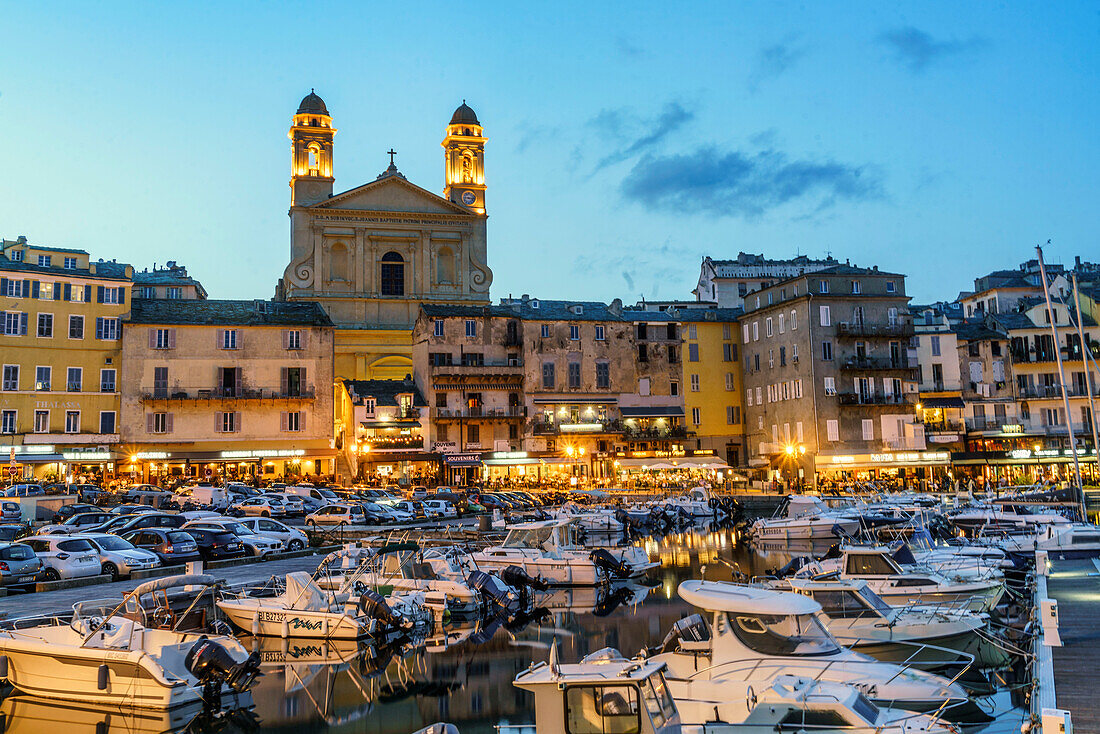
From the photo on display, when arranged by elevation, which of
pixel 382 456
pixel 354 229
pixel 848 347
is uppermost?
pixel 354 229

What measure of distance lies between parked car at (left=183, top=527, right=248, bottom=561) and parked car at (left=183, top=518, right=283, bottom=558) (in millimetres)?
216

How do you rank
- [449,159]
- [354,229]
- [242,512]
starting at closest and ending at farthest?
1. [242,512]
2. [354,229]
3. [449,159]

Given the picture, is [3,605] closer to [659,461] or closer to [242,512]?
[242,512]

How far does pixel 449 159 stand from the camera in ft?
313

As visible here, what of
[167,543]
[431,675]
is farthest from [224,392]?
[431,675]

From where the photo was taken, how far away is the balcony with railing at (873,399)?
68.8 meters

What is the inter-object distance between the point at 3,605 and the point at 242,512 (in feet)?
67.2

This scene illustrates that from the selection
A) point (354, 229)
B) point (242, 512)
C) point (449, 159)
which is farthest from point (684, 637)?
point (449, 159)

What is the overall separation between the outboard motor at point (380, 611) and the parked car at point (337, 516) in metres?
20.8

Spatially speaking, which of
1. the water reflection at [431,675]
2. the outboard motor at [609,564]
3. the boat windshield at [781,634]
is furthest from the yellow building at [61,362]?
the boat windshield at [781,634]

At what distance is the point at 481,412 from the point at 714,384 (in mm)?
21005

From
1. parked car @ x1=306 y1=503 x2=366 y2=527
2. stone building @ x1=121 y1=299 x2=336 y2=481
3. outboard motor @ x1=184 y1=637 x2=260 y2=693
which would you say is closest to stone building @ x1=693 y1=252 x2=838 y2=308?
stone building @ x1=121 y1=299 x2=336 y2=481

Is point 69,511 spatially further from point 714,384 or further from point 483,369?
point 714,384

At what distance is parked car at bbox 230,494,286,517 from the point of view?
45.9 meters
